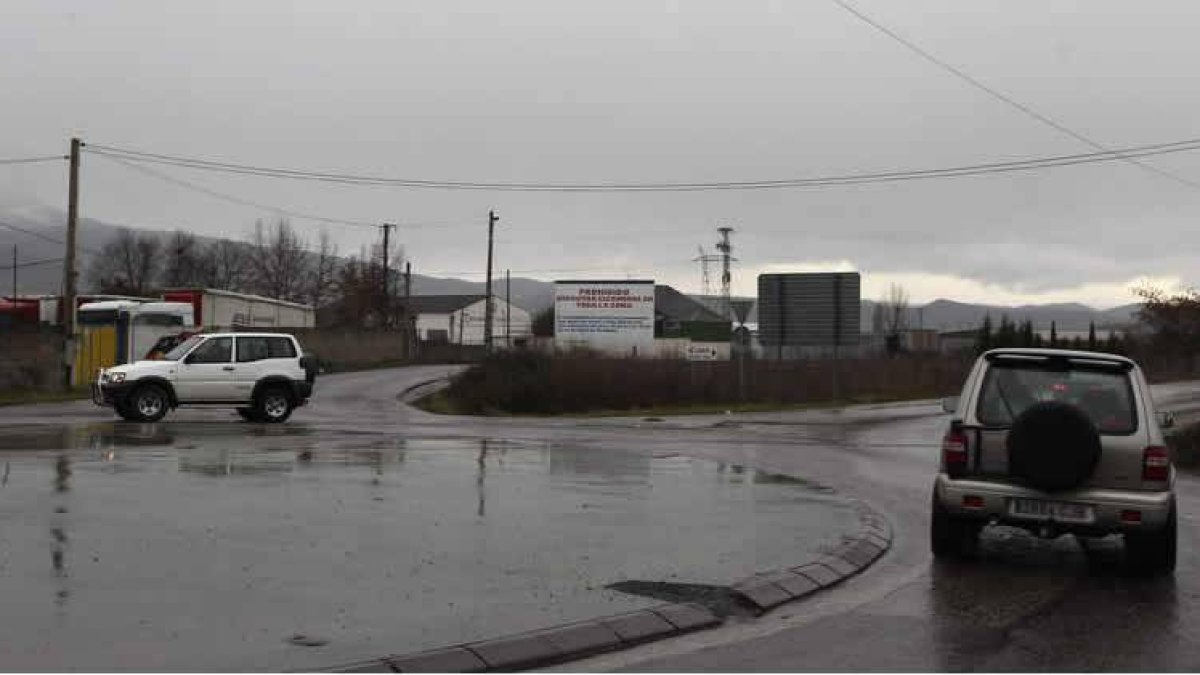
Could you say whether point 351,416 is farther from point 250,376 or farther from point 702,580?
point 702,580

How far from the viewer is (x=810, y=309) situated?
42.6 meters

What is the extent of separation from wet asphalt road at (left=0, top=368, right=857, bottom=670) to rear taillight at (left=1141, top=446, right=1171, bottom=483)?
103 inches

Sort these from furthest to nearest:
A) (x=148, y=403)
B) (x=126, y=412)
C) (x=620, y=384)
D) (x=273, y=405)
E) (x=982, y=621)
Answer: (x=620, y=384) → (x=273, y=405) → (x=148, y=403) → (x=126, y=412) → (x=982, y=621)

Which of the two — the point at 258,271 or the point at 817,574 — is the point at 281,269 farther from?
the point at 817,574

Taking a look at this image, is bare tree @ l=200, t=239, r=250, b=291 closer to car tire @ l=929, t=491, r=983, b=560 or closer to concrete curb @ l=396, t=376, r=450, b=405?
concrete curb @ l=396, t=376, r=450, b=405

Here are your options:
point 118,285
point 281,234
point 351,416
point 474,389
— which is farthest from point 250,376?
point 281,234

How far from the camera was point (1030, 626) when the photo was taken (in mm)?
7293

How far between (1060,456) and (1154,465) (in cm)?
78

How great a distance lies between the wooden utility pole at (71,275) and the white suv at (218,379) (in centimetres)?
1427

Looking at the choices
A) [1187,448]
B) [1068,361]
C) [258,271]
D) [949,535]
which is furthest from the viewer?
[258,271]

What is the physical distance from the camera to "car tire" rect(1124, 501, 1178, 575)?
356 inches

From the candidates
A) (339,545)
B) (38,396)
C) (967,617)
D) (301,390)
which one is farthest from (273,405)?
(967,617)

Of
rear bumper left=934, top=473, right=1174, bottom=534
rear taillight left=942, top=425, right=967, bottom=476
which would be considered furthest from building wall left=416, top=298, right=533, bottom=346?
rear bumper left=934, top=473, right=1174, bottom=534

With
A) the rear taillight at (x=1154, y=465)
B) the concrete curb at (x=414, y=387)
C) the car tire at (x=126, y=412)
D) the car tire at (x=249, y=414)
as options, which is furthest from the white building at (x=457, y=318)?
the rear taillight at (x=1154, y=465)
